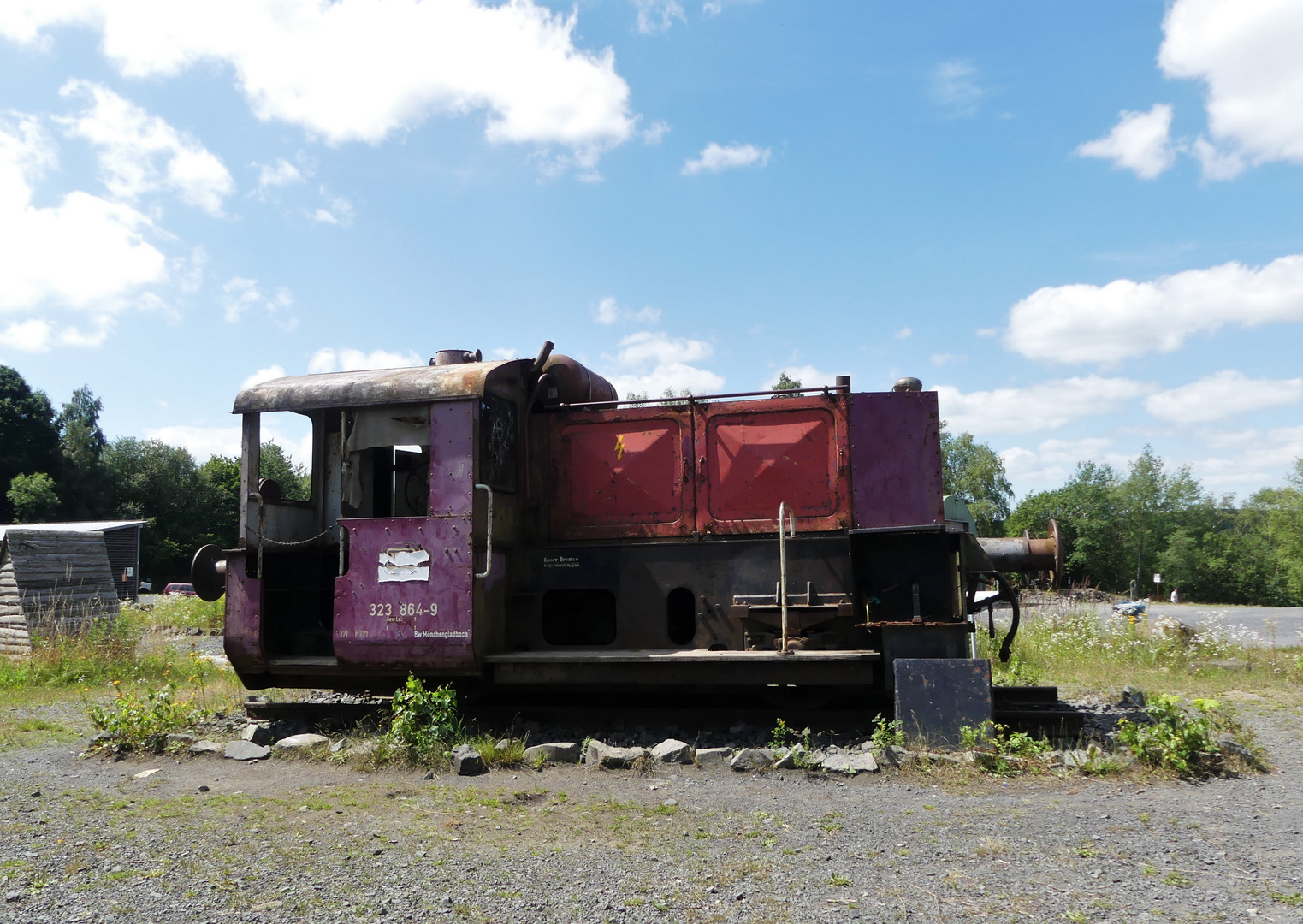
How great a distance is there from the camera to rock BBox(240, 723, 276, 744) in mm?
7137

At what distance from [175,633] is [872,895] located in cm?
2011

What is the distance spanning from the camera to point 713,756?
246 inches

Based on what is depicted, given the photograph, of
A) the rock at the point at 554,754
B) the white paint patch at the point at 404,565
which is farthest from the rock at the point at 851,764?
the white paint patch at the point at 404,565

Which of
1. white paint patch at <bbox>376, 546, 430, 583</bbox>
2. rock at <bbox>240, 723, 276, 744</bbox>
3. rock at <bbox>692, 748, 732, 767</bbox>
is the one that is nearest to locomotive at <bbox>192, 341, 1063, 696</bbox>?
white paint patch at <bbox>376, 546, 430, 583</bbox>

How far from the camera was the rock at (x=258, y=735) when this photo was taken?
7.14m

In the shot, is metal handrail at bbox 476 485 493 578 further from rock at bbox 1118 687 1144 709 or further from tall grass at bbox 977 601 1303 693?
rock at bbox 1118 687 1144 709

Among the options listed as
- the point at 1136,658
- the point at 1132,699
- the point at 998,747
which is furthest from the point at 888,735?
the point at 1136,658

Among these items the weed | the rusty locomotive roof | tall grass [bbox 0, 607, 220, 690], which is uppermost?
the rusty locomotive roof

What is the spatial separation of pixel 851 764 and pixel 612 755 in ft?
5.73

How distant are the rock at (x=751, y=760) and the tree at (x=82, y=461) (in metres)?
54.9

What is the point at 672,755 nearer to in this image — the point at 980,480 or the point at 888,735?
the point at 888,735

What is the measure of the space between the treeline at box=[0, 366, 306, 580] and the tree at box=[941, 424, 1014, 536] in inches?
1709

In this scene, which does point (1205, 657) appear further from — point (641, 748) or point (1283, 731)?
point (641, 748)

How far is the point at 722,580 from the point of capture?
7.44 metres
